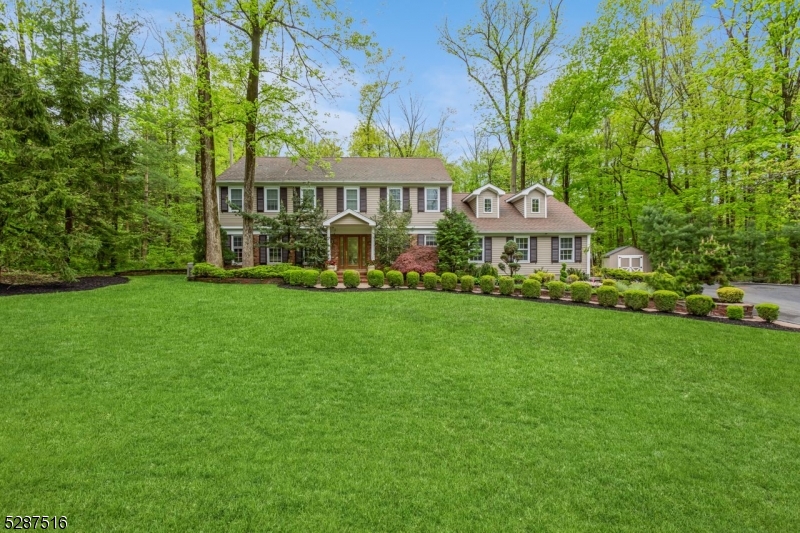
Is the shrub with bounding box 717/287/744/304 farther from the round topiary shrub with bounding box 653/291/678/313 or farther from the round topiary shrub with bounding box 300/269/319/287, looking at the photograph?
the round topiary shrub with bounding box 300/269/319/287

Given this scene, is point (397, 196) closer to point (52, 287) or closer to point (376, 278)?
point (376, 278)

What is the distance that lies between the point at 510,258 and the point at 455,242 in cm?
414

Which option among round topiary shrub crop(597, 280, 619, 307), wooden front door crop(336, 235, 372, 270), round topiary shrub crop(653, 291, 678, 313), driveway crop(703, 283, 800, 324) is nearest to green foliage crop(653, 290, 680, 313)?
round topiary shrub crop(653, 291, 678, 313)

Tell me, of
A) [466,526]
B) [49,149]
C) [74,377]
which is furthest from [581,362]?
[49,149]

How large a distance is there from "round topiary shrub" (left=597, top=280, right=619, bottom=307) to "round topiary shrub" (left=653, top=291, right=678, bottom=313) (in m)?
0.92

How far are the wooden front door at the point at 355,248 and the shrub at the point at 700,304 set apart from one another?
40.3 feet

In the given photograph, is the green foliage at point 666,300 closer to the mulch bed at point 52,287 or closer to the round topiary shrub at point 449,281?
the round topiary shrub at point 449,281

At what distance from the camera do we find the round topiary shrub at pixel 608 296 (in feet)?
32.0

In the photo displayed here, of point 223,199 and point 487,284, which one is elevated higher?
point 223,199

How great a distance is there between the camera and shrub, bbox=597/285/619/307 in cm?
977

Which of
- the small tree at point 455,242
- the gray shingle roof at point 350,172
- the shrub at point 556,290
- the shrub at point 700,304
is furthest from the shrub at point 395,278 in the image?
the shrub at point 700,304

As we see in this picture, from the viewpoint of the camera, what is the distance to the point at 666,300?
30.0 feet

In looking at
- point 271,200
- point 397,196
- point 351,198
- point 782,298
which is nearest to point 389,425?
point 397,196

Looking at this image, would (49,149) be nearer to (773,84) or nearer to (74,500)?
(74,500)
